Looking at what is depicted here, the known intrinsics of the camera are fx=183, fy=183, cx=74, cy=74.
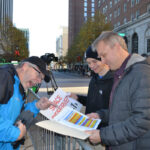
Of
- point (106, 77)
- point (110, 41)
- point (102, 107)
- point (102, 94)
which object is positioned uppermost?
point (110, 41)

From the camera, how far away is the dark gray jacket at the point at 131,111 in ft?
4.58

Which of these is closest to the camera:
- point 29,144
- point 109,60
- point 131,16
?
point 109,60

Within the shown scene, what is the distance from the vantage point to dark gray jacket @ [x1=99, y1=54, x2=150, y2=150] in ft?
4.58

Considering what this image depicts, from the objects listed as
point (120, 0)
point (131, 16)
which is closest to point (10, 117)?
point (131, 16)

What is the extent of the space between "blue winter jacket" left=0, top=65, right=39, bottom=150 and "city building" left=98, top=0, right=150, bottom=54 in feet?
92.7

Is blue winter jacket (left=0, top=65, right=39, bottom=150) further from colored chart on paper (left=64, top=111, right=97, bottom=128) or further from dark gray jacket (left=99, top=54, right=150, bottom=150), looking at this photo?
dark gray jacket (left=99, top=54, right=150, bottom=150)

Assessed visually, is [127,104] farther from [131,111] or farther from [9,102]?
[9,102]

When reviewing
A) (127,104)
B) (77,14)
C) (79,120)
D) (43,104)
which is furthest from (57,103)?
(77,14)

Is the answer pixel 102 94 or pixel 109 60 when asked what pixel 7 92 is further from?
pixel 102 94

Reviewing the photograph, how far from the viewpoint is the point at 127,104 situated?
4.97 ft

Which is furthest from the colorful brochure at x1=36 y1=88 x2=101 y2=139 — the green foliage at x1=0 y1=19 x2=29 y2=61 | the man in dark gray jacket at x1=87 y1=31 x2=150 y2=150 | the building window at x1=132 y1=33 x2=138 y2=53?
the building window at x1=132 y1=33 x2=138 y2=53

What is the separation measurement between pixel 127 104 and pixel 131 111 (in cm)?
6

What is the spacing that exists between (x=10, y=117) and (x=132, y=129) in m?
1.10

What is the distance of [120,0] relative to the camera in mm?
41406
